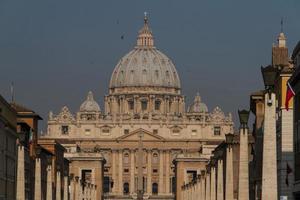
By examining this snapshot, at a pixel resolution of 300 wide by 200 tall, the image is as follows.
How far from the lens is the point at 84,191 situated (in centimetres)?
15875

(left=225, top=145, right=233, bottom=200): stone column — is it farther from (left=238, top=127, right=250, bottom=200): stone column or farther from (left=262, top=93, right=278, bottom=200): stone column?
(left=262, top=93, right=278, bottom=200): stone column

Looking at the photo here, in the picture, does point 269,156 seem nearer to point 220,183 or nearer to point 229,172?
point 229,172

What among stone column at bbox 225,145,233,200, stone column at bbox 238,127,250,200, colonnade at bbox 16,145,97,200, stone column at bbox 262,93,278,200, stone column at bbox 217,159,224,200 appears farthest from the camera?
stone column at bbox 217,159,224,200

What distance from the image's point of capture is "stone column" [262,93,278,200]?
1736 inches

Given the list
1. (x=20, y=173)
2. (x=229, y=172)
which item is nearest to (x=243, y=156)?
(x=229, y=172)

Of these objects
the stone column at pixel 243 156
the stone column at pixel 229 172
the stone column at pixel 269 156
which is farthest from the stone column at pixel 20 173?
the stone column at pixel 269 156

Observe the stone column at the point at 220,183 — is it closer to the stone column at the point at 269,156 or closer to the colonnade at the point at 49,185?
the colonnade at the point at 49,185

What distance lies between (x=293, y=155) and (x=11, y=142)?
110 ft

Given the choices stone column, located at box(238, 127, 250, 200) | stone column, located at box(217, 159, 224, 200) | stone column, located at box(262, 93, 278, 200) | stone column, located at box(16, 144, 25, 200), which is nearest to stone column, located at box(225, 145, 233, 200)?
stone column, located at box(16, 144, 25, 200)

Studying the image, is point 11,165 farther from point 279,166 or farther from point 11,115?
point 279,166

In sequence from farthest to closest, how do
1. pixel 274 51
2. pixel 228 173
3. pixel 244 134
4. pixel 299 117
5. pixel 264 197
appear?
pixel 274 51 → pixel 228 173 → pixel 244 134 → pixel 299 117 → pixel 264 197

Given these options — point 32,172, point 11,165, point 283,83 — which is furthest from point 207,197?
point 283,83

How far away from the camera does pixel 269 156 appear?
44.1 metres

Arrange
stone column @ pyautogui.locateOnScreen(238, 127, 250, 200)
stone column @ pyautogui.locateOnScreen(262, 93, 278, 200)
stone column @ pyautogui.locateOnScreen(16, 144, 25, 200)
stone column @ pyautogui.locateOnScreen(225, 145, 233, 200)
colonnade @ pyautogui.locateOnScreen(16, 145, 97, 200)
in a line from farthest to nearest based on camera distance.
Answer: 1. colonnade @ pyautogui.locateOnScreen(16, 145, 97, 200)
2. stone column @ pyautogui.locateOnScreen(16, 144, 25, 200)
3. stone column @ pyautogui.locateOnScreen(225, 145, 233, 200)
4. stone column @ pyautogui.locateOnScreen(238, 127, 250, 200)
5. stone column @ pyautogui.locateOnScreen(262, 93, 278, 200)
